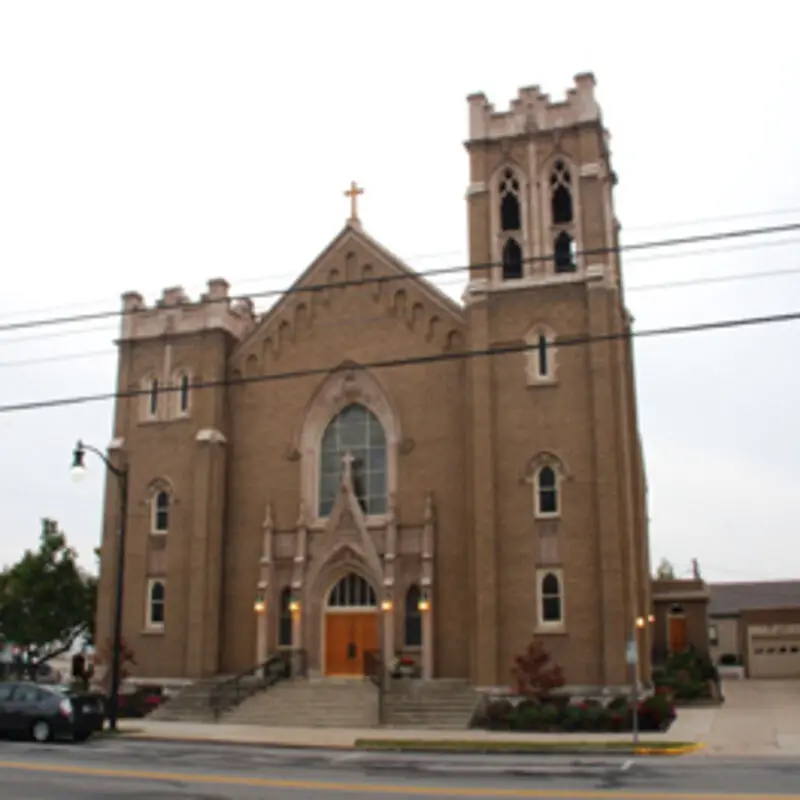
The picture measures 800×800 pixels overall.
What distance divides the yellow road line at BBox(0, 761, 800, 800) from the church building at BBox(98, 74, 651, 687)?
13.7 m

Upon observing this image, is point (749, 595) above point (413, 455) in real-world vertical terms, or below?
below

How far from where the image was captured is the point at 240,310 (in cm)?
3719

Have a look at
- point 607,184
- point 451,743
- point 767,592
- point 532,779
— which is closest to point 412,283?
point 607,184

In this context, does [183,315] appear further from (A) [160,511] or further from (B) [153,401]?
(A) [160,511]

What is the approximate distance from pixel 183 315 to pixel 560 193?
1299 centimetres

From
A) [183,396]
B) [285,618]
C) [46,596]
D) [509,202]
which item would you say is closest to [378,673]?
[285,618]

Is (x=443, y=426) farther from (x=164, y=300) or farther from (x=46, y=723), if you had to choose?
(x=46, y=723)

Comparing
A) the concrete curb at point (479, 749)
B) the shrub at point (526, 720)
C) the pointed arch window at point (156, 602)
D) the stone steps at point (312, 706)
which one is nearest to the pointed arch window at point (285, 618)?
the stone steps at point (312, 706)

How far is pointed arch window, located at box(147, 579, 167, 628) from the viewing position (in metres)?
34.2

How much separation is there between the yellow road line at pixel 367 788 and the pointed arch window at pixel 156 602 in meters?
16.7

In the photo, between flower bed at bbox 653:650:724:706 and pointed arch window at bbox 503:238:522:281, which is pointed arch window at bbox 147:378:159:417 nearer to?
pointed arch window at bbox 503:238:522:281

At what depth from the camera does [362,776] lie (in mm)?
16578

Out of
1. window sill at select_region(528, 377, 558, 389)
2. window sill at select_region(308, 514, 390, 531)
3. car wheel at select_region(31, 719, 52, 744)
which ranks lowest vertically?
car wheel at select_region(31, 719, 52, 744)

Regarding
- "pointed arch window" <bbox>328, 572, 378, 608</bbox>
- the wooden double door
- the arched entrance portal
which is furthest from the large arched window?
the wooden double door
